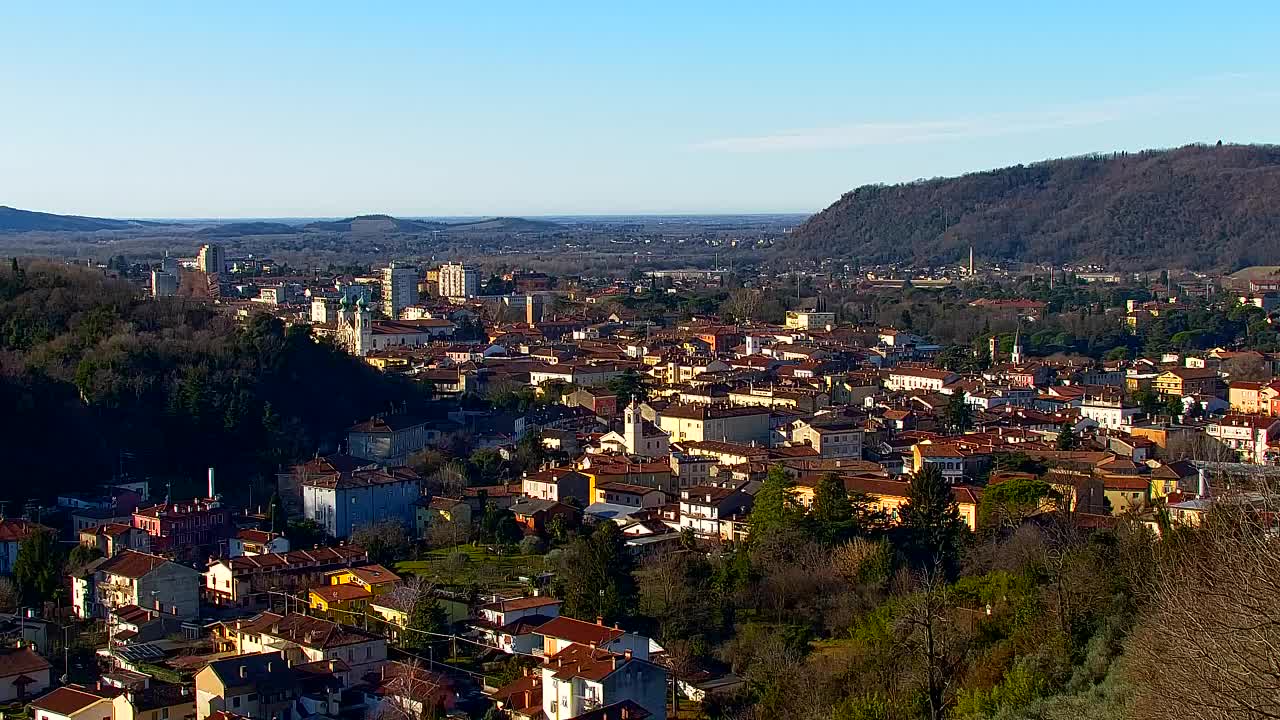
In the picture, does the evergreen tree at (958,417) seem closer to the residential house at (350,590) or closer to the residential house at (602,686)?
the residential house at (350,590)

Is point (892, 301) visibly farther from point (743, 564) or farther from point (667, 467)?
point (743, 564)

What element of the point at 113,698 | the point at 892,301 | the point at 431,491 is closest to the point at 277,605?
the point at 113,698

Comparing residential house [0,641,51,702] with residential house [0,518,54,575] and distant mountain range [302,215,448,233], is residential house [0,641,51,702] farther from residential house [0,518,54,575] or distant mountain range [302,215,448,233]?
distant mountain range [302,215,448,233]

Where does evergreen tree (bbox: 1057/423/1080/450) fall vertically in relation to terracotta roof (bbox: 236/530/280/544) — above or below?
above

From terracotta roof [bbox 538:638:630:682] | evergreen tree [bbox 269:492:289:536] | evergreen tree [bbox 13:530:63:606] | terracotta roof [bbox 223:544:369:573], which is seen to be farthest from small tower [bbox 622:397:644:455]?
terracotta roof [bbox 538:638:630:682]

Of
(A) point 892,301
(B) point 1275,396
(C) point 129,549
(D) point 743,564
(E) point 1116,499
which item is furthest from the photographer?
(A) point 892,301

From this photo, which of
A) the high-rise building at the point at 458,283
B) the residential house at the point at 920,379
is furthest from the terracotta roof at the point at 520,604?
the high-rise building at the point at 458,283
